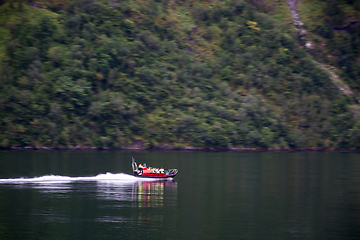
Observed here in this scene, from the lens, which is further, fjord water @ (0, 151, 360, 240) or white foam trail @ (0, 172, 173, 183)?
white foam trail @ (0, 172, 173, 183)

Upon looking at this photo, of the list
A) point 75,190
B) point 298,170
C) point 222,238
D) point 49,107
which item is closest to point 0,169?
point 75,190

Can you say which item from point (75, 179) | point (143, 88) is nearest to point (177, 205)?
point (75, 179)

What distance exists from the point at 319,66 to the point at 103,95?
4167 inches

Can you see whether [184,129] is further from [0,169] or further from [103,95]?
[0,169]

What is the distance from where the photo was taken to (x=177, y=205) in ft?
171

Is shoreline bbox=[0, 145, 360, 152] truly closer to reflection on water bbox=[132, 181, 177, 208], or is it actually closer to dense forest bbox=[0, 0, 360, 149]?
dense forest bbox=[0, 0, 360, 149]

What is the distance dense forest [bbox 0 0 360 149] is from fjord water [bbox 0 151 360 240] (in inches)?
2876

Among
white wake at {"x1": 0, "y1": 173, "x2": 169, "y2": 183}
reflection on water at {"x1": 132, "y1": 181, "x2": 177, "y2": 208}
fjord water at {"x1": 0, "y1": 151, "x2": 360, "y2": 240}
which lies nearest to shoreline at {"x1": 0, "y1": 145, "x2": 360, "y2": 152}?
fjord water at {"x1": 0, "y1": 151, "x2": 360, "y2": 240}

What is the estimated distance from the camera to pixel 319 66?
7835 inches

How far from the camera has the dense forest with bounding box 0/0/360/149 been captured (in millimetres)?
152625

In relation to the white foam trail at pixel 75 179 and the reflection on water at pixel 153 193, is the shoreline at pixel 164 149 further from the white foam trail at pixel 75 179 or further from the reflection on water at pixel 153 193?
the reflection on water at pixel 153 193

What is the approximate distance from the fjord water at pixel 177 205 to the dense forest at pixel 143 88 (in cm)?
7306

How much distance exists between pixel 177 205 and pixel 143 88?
121882 mm

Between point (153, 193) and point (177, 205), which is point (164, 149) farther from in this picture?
point (177, 205)
